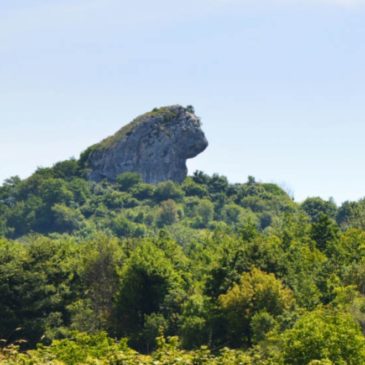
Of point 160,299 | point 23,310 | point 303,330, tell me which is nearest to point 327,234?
point 160,299

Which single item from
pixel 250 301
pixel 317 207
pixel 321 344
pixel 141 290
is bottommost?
pixel 321 344

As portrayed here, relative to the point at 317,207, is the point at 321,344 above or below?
below

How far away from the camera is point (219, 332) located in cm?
6241

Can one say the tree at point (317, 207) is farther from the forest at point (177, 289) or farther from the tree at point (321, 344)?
the tree at point (321, 344)

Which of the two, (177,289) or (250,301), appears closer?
(250,301)

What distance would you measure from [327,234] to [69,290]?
100ft

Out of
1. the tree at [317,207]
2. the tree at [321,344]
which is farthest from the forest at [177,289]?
the tree at [317,207]

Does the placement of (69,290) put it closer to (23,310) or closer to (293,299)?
(23,310)

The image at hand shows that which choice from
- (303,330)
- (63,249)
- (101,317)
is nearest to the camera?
(303,330)

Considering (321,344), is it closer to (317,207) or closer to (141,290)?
(141,290)

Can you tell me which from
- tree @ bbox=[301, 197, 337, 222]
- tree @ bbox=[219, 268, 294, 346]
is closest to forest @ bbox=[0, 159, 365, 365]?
tree @ bbox=[219, 268, 294, 346]

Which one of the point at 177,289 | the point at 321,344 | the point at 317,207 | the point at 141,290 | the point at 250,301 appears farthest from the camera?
the point at 317,207

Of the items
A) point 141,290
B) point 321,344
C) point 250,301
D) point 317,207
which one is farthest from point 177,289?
point 317,207

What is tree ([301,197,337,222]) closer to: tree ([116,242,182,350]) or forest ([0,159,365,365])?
forest ([0,159,365,365])
